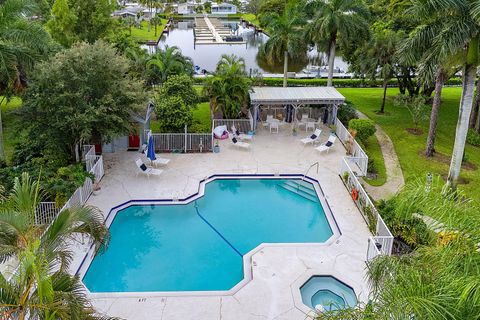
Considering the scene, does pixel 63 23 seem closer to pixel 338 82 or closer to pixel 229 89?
pixel 229 89

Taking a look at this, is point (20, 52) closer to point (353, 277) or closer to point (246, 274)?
point (246, 274)

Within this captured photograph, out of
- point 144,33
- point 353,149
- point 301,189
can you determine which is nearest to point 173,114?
point 301,189

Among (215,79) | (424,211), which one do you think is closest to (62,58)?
(215,79)

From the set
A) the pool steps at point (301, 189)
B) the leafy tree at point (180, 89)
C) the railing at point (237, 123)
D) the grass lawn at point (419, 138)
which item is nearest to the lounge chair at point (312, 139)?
the railing at point (237, 123)

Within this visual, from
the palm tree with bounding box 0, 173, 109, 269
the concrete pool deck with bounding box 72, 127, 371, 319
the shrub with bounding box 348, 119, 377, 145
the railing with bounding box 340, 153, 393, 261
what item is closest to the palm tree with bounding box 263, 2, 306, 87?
the concrete pool deck with bounding box 72, 127, 371, 319

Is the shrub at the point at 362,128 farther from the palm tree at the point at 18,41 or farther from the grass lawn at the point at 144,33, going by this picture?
the grass lawn at the point at 144,33
